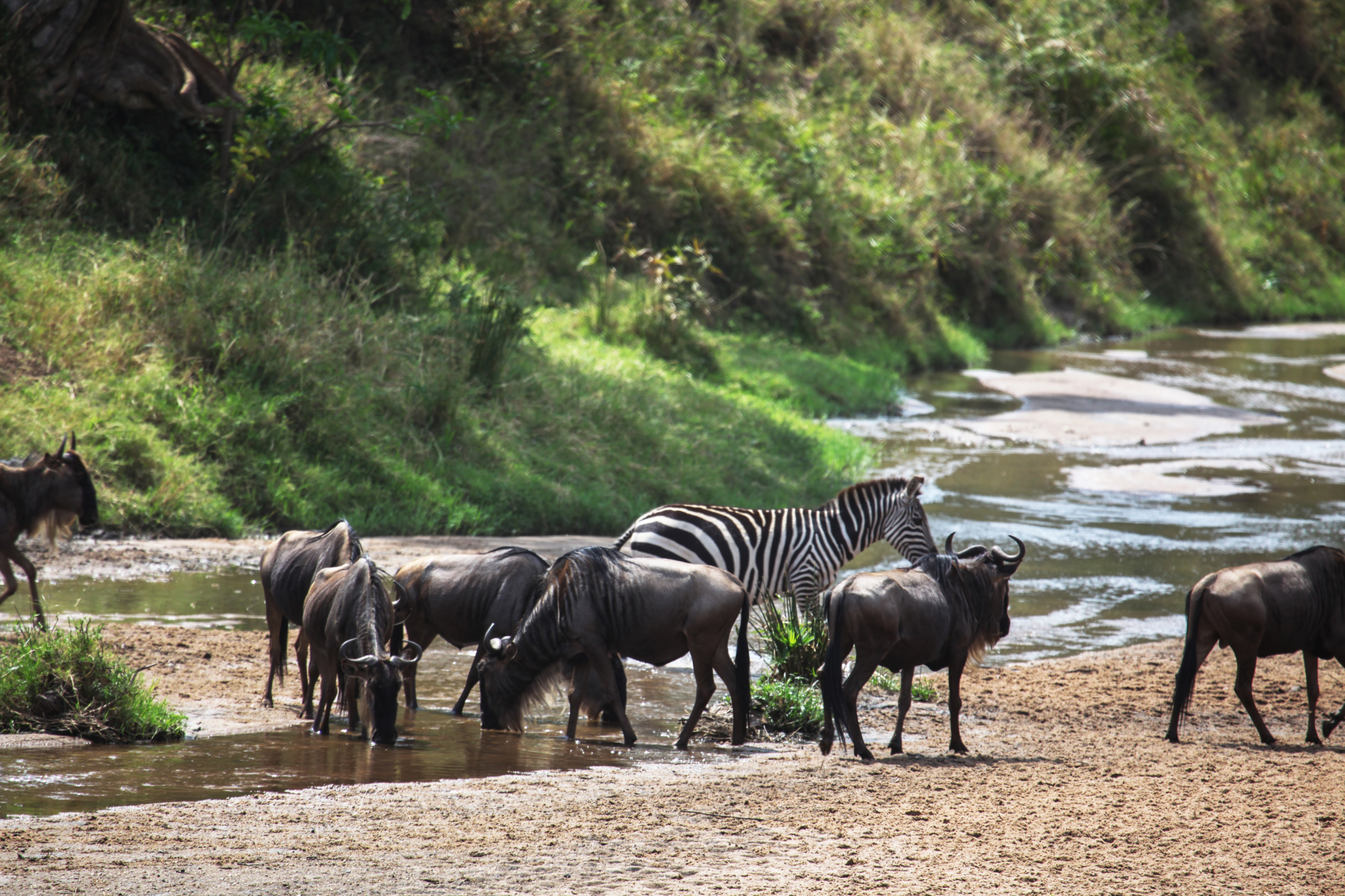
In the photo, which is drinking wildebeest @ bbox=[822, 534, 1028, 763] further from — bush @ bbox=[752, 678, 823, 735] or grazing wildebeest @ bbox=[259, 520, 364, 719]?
grazing wildebeest @ bbox=[259, 520, 364, 719]

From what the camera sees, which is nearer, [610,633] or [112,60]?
[610,633]

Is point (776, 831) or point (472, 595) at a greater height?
point (472, 595)

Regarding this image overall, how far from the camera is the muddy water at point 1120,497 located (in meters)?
10.5

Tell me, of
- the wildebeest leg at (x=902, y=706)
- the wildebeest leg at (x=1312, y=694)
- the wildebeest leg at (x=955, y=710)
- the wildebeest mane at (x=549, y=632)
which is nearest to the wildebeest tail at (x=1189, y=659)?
the wildebeest leg at (x=1312, y=694)

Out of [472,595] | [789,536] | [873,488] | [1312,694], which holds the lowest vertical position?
[1312,694]

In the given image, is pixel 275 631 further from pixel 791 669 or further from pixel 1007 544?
pixel 1007 544

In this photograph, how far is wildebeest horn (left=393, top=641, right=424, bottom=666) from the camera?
6137mm

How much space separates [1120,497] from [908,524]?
5828mm

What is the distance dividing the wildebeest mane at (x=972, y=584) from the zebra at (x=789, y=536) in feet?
3.40

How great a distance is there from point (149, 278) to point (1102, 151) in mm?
25977

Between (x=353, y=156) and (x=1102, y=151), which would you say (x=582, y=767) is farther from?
(x=1102, y=151)

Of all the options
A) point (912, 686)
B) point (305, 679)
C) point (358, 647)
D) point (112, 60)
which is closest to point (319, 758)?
point (358, 647)

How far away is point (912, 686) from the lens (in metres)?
8.02

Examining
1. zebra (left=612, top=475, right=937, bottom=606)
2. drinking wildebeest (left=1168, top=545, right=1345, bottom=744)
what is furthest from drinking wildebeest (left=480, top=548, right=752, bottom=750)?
drinking wildebeest (left=1168, top=545, right=1345, bottom=744)
